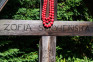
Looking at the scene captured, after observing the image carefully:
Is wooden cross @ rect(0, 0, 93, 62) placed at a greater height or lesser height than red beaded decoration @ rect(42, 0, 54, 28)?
lesser

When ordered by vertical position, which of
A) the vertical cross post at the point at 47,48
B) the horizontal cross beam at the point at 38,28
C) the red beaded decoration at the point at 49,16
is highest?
the red beaded decoration at the point at 49,16

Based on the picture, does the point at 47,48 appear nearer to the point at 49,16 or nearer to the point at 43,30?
the point at 43,30

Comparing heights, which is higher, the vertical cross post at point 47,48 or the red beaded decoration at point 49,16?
the red beaded decoration at point 49,16

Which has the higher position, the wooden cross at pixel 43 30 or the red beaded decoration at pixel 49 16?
the red beaded decoration at pixel 49 16

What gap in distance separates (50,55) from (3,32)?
89cm

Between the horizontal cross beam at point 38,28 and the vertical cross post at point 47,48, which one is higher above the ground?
the horizontal cross beam at point 38,28

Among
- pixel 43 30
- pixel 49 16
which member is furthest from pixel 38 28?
pixel 49 16

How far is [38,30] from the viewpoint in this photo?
2660 mm

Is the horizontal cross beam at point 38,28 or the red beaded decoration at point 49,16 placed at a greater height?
the red beaded decoration at point 49,16

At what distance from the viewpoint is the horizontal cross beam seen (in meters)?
2.57

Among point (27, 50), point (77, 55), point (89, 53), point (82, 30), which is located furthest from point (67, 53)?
point (82, 30)

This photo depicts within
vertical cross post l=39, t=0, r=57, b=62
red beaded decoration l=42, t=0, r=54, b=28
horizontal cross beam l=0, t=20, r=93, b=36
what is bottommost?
vertical cross post l=39, t=0, r=57, b=62

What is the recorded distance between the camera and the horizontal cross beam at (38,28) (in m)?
2.57

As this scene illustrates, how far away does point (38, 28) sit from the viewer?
266 centimetres
